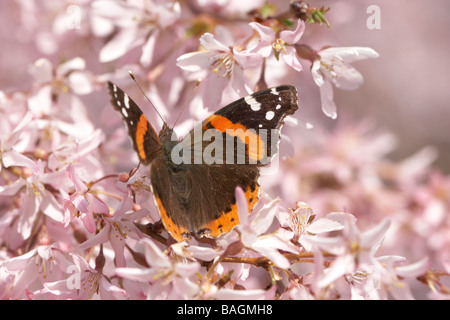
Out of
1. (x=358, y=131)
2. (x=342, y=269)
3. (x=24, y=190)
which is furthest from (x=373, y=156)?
(x=24, y=190)

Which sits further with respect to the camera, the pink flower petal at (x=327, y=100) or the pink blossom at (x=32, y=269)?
the pink flower petal at (x=327, y=100)

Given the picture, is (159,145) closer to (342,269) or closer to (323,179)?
(342,269)

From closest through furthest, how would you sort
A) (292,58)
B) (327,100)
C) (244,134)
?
(244,134), (292,58), (327,100)

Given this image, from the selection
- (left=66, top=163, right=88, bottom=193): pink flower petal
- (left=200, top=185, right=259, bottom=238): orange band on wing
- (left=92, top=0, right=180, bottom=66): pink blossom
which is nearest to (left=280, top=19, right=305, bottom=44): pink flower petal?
(left=200, top=185, right=259, bottom=238): orange band on wing

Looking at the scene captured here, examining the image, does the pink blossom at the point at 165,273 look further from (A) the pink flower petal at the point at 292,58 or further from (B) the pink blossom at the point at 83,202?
(A) the pink flower petal at the point at 292,58

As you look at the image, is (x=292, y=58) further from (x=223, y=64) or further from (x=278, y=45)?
(x=223, y=64)

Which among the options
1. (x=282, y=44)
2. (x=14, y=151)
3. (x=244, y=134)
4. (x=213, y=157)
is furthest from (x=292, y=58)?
(x=14, y=151)

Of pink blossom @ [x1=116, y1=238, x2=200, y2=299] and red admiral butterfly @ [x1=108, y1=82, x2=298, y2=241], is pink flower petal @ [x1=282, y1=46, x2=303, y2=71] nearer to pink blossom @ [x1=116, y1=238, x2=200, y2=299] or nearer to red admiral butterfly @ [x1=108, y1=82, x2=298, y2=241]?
red admiral butterfly @ [x1=108, y1=82, x2=298, y2=241]
